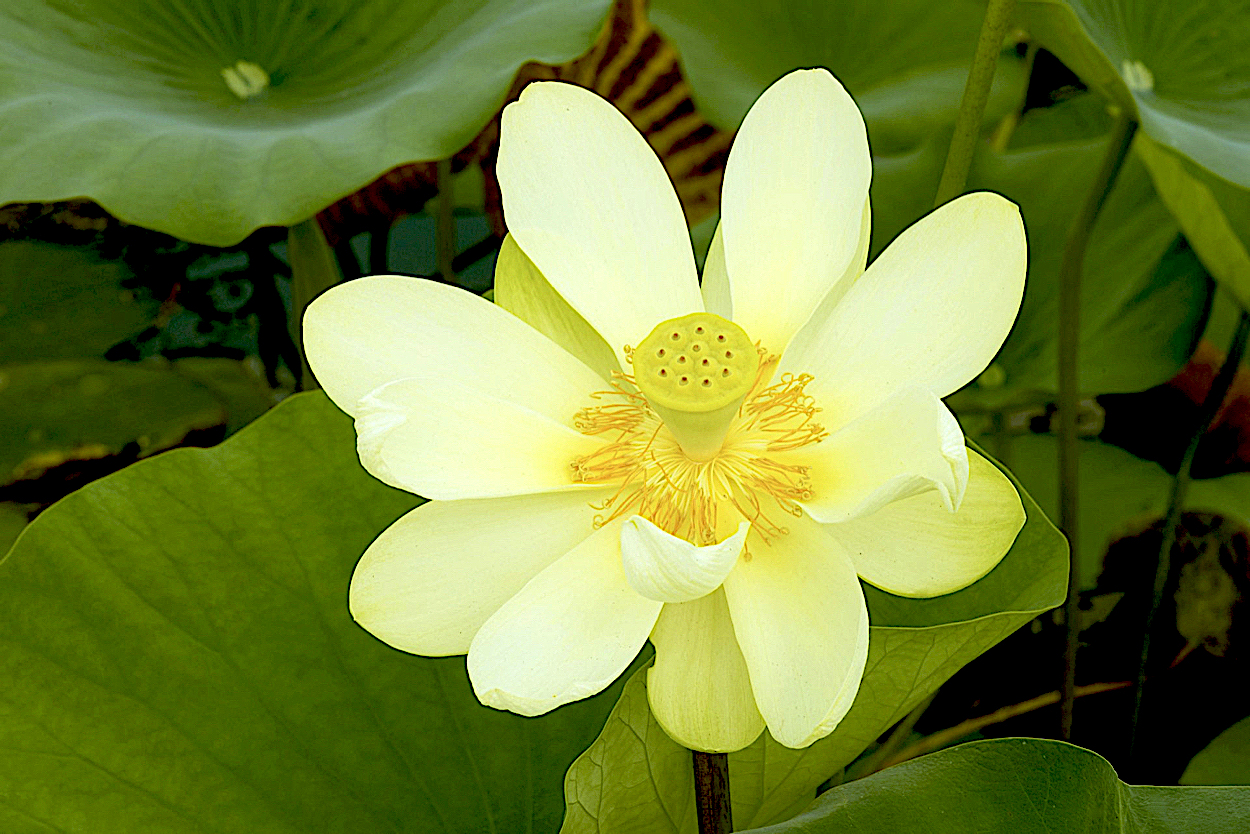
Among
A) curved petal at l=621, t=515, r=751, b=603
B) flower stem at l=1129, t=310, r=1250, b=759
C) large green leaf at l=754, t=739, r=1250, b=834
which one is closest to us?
curved petal at l=621, t=515, r=751, b=603

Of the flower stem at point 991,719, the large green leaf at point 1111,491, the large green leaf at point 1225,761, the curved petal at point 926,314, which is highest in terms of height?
the curved petal at point 926,314

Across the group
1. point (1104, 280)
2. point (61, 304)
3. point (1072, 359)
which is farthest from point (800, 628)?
point (61, 304)

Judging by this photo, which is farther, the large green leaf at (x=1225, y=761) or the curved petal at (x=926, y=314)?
the large green leaf at (x=1225, y=761)

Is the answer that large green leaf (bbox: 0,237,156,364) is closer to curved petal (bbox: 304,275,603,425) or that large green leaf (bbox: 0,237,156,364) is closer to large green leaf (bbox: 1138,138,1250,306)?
curved petal (bbox: 304,275,603,425)

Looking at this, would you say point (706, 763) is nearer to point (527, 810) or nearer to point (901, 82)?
point (527, 810)

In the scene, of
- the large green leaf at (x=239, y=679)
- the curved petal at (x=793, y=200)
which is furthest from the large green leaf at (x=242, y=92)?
the curved petal at (x=793, y=200)

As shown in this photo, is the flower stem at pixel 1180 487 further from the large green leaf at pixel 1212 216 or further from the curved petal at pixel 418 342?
the curved petal at pixel 418 342

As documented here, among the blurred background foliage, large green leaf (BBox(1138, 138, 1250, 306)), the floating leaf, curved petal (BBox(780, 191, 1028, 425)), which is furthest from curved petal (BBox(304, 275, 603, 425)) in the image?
the floating leaf
